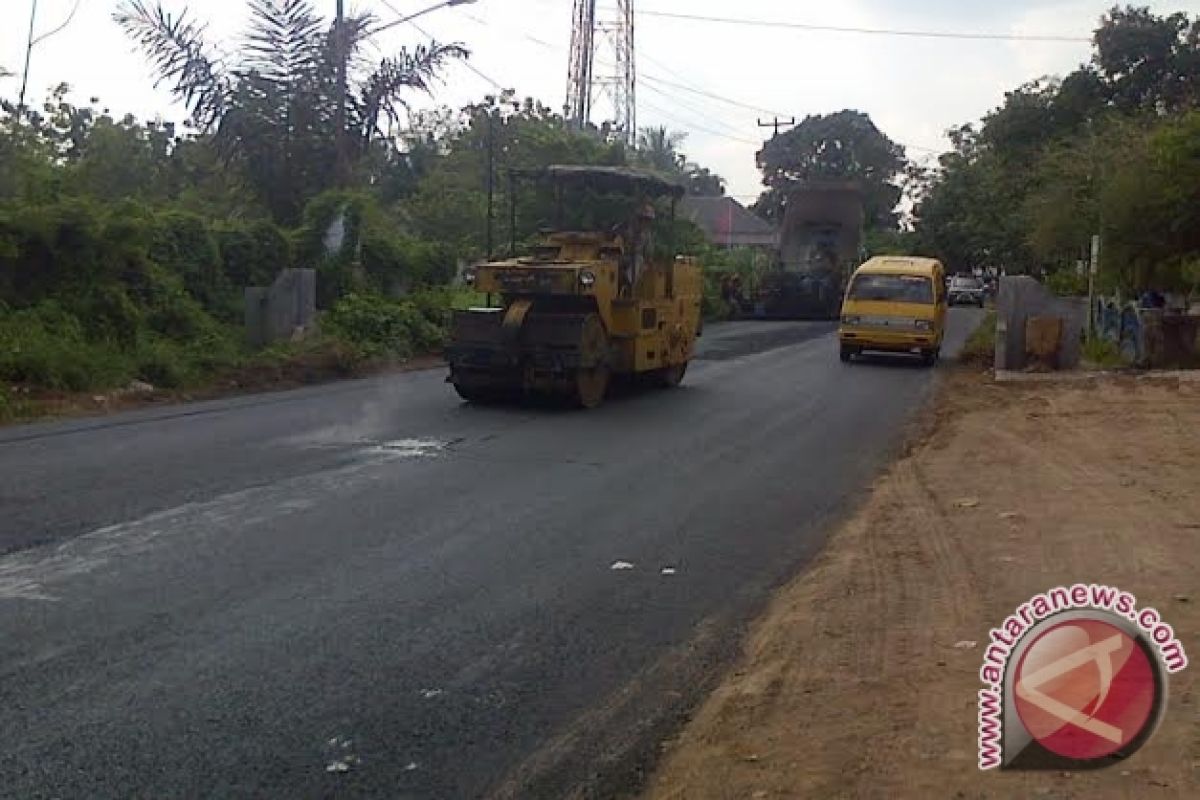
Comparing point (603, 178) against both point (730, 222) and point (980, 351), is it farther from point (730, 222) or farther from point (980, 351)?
point (730, 222)

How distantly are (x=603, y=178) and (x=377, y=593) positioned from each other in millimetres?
11588

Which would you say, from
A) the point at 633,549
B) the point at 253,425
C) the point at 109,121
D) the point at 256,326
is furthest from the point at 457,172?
the point at 633,549

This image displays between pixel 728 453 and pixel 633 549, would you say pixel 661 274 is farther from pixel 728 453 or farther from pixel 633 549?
pixel 633 549

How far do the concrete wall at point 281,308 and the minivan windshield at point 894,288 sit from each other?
32.4 ft

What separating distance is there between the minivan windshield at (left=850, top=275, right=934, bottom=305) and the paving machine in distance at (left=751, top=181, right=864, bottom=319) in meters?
16.3

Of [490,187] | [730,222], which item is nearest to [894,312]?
[490,187]

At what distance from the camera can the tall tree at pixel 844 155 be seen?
96312mm

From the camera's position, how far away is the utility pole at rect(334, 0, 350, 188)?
27406mm

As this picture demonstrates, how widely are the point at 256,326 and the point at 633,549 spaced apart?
15238 mm

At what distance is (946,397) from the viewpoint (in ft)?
63.0
